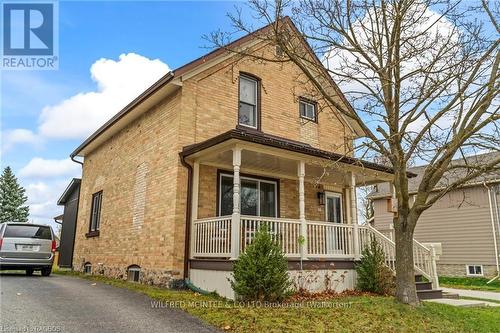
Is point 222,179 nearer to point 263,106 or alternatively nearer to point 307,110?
point 263,106

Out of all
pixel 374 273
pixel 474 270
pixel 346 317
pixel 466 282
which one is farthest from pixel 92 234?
pixel 474 270

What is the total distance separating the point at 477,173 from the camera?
8.30m

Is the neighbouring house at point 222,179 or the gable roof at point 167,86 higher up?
the gable roof at point 167,86

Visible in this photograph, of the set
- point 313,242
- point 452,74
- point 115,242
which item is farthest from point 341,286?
point 115,242

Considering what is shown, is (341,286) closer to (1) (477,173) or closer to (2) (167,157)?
(1) (477,173)

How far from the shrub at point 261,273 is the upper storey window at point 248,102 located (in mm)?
5401

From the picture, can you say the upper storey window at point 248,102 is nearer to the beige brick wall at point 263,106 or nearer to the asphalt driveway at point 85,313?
the beige brick wall at point 263,106

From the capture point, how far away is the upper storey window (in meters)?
12.8

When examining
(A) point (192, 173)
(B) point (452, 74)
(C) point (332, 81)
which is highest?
(C) point (332, 81)

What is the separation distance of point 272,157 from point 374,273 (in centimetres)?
411

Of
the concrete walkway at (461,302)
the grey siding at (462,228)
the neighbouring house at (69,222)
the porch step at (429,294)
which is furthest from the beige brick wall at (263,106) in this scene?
the neighbouring house at (69,222)

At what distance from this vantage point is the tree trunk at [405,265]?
8617mm

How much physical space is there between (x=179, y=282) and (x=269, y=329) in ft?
14.5

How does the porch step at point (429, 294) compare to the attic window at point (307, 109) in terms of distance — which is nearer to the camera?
the porch step at point (429, 294)
